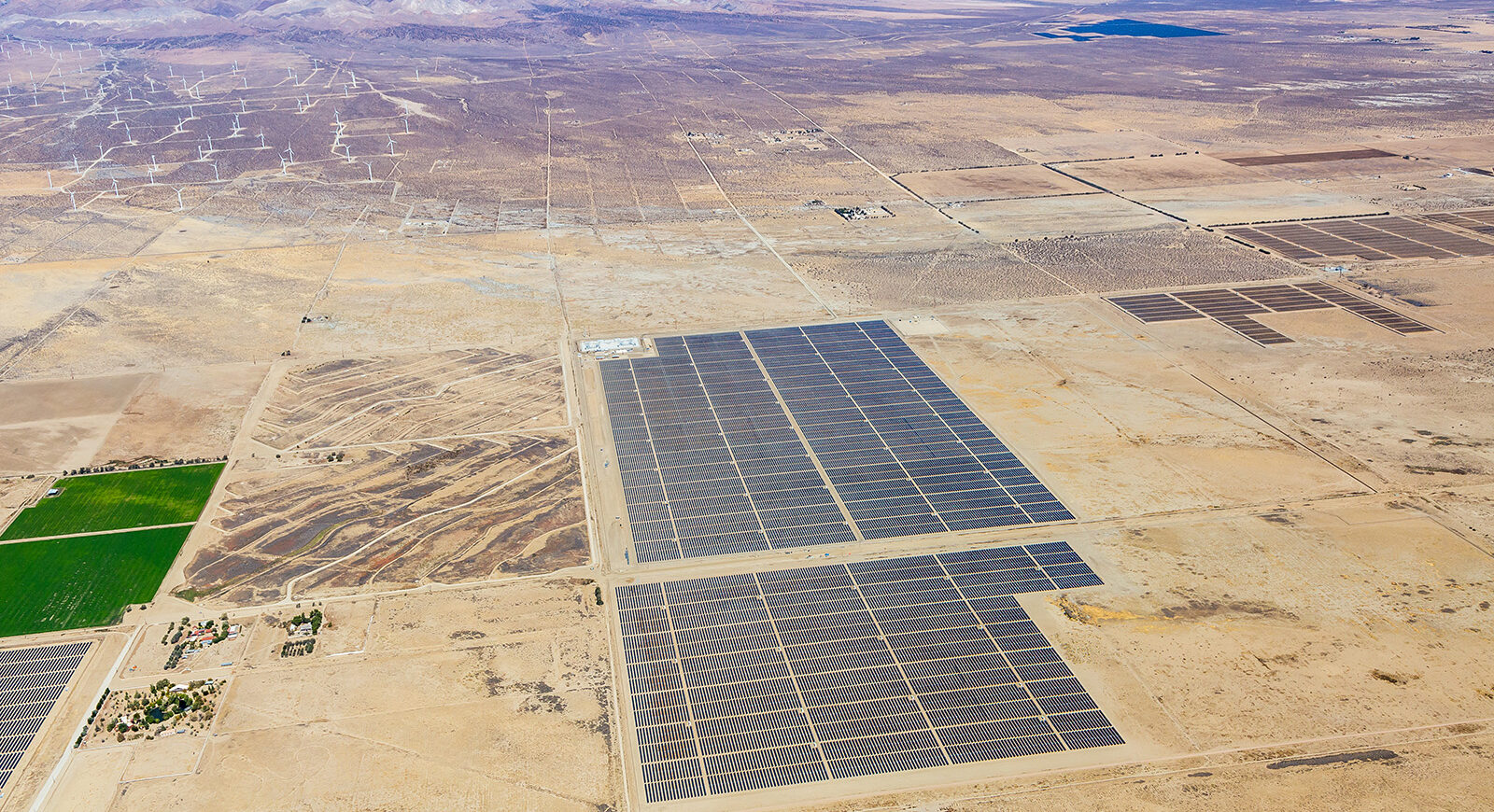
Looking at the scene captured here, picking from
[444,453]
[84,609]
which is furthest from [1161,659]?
[84,609]

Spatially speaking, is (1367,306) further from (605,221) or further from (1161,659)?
(605,221)

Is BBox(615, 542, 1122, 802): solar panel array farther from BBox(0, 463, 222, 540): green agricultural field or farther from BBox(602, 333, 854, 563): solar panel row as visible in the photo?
BBox(0, 463, 222, 540): green agricultural field

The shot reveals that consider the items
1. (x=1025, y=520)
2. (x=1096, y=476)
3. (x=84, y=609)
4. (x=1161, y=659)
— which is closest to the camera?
(x=1161, y=659)

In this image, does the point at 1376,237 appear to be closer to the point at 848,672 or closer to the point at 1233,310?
the point at 1233,310

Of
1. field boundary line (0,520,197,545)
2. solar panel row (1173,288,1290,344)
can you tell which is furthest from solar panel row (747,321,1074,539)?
field boundary line (0,520,197,545)

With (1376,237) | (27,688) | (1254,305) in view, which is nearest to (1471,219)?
(1376,237)
